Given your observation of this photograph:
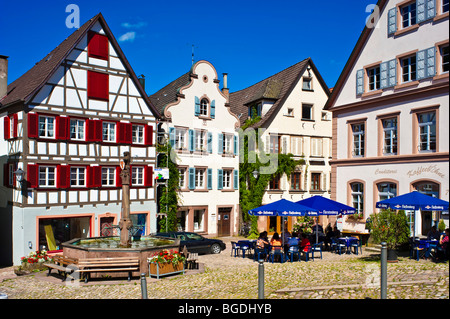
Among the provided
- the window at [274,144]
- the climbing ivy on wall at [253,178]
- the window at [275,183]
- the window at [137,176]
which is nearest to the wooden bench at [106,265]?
the window at [137,176]

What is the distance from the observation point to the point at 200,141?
29375 millimetres

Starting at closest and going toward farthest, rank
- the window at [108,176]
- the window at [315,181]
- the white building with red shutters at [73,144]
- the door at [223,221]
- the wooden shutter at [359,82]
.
→ 1. the wooden shutter at [359,82]
2. the white building with red shutters at [73,144]
3. the window at [108,176]
4. the door at [223,221]
5. the window at [315,181]

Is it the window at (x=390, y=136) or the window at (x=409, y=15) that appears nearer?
the window at (x=409, y=15)

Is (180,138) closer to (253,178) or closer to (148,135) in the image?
(148,135)

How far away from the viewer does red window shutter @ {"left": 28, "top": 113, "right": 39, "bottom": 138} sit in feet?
71.7

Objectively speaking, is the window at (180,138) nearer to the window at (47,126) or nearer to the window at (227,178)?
the window at (227,178)

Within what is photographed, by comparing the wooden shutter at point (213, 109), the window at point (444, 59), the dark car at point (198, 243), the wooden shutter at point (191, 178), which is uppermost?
the wooden shutter at point (213, 109)

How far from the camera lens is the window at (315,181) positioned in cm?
3287

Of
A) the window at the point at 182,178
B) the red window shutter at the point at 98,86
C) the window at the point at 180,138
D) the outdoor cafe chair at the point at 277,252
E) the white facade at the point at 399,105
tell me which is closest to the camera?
A: the white facade at the point at 399,105

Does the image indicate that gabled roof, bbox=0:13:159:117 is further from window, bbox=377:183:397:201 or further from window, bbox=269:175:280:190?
window, bbox=377:183:397:201

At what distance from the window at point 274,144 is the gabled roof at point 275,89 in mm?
1213

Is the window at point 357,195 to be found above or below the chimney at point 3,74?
below
